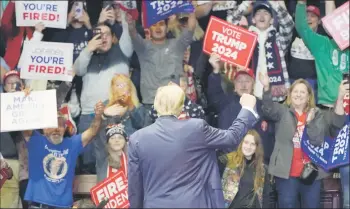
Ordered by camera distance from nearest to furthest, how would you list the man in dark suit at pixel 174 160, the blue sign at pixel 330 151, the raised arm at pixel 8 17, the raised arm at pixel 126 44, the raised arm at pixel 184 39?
the man in dark suit at pixel 174 160 → the blue sign at pixel 330 151 → the raised arm at pixel 184 39 → the raised arm at pixel 126 44 → the raised arm at pixel 8 17

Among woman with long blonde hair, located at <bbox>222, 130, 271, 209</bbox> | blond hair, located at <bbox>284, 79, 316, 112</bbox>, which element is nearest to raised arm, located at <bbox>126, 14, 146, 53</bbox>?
woman with long blonde hair, located at <bbox>222, 130, 271, 209</bbox>

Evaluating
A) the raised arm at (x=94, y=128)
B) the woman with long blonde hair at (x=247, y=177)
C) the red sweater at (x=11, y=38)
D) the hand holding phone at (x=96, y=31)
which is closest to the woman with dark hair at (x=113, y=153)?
the raised arm at (x=94, y=128)

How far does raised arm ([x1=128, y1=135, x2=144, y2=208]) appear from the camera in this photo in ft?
23.2

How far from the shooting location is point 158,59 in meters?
11.1

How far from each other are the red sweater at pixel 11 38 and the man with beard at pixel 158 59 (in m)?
1.37

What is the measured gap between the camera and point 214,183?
7062mm

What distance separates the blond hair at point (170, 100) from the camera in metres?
7.04

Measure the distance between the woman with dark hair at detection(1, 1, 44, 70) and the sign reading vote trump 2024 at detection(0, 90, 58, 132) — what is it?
112 centimetres

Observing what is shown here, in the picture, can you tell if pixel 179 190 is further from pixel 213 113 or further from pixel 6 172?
pixel 213 113

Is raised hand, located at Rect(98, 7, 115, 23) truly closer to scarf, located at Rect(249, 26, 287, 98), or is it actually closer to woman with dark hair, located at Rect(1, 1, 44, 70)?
woman with dark hair, located at Rect(1, 1, 44, 70)

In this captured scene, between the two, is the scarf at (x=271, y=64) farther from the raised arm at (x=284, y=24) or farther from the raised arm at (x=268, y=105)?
the raised arm at (x=268, y=105)

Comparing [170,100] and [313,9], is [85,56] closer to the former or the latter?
[313,9]

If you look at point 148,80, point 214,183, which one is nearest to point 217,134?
point 214,183

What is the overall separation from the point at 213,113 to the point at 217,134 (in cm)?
407
